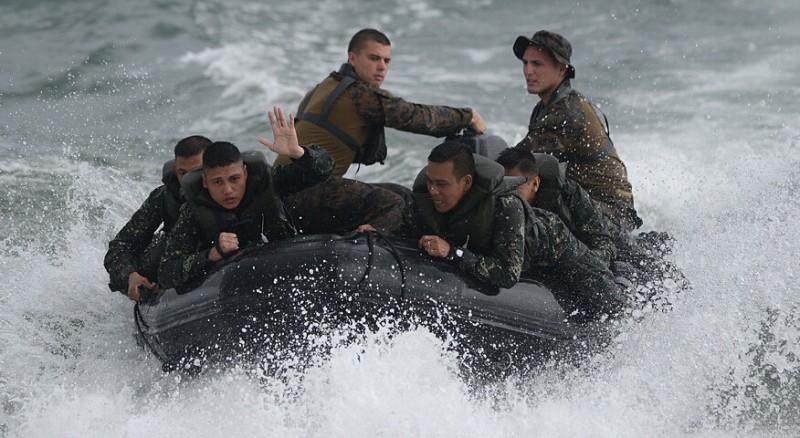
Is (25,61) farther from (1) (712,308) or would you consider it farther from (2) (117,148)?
(1) (712,308)

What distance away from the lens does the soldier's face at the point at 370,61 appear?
566cm

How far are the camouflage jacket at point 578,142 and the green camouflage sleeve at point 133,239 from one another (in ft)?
6.58

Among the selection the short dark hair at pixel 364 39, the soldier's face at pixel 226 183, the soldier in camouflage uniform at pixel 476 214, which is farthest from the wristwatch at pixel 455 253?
the short dark hair at pixel 364 39

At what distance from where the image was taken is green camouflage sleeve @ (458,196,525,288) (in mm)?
4543

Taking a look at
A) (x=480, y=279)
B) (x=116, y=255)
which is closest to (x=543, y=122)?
(x=480, y=279)

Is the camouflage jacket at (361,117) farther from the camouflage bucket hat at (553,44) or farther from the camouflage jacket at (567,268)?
the camouflage jacket at (567,268)

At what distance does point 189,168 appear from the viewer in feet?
16.3

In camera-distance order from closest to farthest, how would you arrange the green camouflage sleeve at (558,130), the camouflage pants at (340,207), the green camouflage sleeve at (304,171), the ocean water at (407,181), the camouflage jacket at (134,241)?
1. the ocean water at (407,181)
2. the green camouflage sleeve at (304,171)
3. the camouflage jacket at (134,241)
4. the camouflage pants at (340,207)
5. the green camouflage sleeve at (558,130)

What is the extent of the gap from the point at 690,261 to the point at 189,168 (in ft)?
9.46

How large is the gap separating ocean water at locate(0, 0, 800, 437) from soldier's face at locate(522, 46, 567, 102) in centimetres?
120

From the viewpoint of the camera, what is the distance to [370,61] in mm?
5680

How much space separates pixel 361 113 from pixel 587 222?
1338 millimetres

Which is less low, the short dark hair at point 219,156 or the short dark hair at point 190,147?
the short dark hair at point 219,156

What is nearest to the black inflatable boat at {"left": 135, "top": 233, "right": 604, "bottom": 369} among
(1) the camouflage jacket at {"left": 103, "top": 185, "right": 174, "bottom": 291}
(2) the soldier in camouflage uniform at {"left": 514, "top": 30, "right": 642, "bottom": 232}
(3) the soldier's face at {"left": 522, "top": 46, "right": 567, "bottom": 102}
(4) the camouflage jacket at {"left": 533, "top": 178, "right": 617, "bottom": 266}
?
(1) the camouflage jacket at {"left": 103, "top": 185, "right": 174, "bottom": 291}
